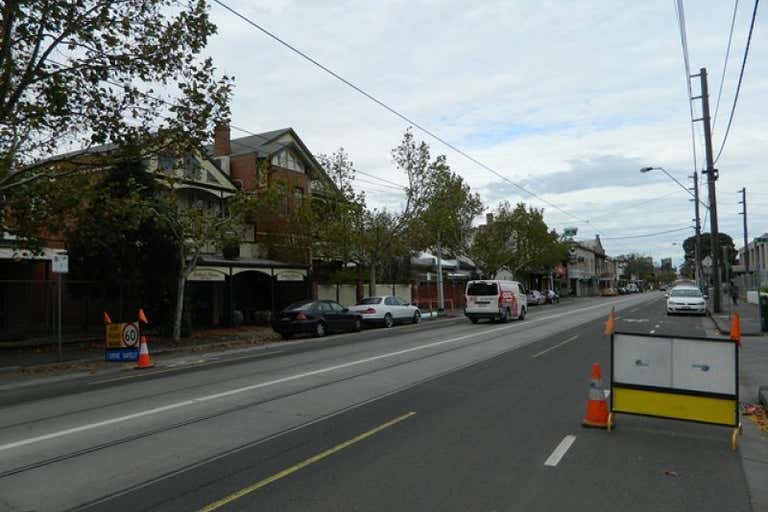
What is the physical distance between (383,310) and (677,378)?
68.8 feet

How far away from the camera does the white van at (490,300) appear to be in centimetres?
2680

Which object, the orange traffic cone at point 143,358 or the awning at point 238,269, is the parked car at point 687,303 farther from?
the orange traffic cone at point 143,358

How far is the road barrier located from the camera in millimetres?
6855

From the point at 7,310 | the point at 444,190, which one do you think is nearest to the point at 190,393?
the point at 7,310

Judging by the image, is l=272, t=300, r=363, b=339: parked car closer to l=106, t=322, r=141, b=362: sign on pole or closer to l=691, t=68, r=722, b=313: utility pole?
l=106, t=322, r=141, b=362: sign on pole

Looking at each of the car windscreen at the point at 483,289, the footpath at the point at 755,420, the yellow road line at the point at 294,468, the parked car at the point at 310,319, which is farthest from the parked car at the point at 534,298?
the yellow road line at the point at 294,468

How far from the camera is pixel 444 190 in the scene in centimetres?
3300

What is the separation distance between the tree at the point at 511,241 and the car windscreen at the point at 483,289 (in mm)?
22655

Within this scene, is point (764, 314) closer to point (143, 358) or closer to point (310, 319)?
point (310, 319)

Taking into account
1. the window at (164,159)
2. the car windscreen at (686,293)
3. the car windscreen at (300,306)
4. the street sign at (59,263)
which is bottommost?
the car windscreen at (300,306)

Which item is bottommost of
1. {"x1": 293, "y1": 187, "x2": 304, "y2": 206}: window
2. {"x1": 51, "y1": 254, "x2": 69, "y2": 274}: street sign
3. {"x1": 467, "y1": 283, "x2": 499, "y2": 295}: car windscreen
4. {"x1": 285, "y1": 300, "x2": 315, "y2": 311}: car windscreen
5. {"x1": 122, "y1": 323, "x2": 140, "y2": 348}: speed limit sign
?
{"x1": 122, "y1": 323, "x2": 140, "y2": 348}: speed limit sign

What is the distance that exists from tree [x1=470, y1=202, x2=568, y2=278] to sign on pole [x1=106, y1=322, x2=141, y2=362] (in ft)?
121

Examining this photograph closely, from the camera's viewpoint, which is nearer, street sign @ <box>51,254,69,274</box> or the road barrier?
the road barrier

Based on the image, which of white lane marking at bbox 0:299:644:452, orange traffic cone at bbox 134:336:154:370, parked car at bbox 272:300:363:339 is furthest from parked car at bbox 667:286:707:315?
orange traffic cone at bbox 134:336:154:370
